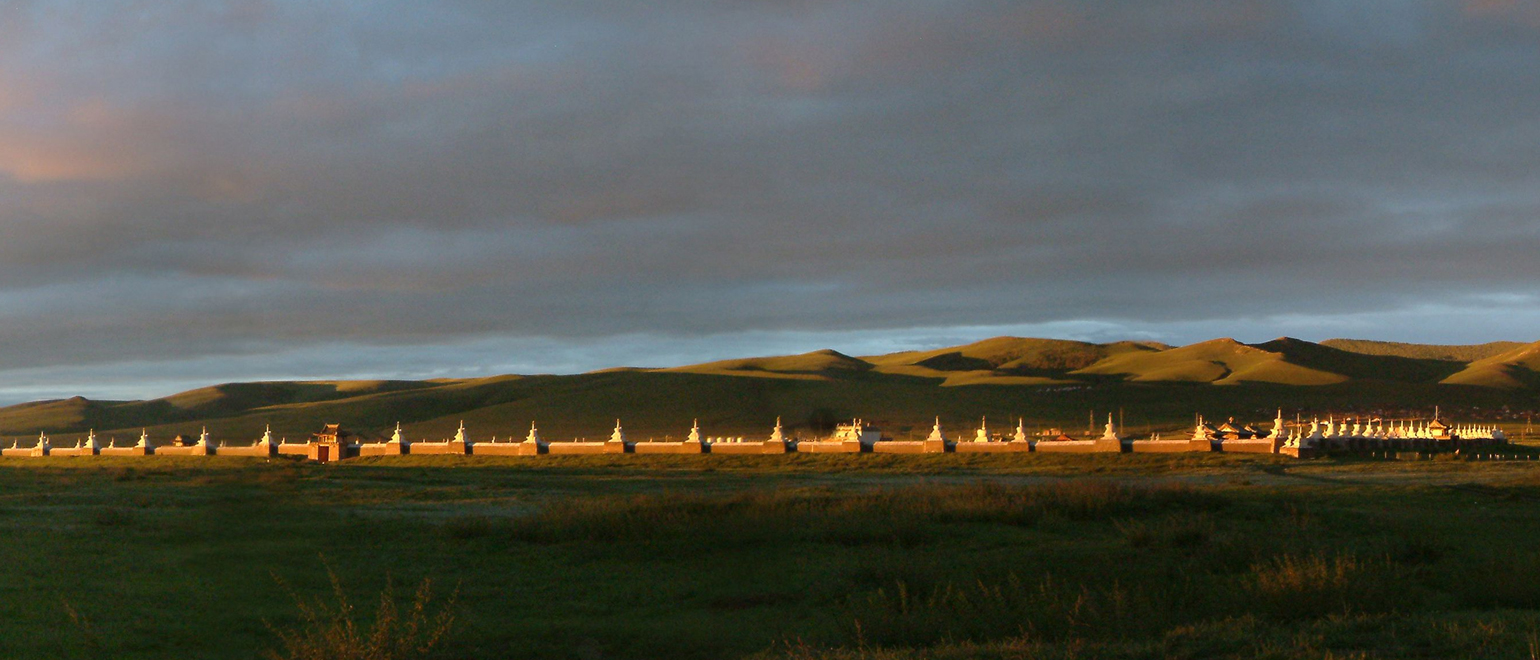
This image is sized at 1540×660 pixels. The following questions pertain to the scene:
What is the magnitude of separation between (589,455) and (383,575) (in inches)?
1363

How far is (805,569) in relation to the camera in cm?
1617

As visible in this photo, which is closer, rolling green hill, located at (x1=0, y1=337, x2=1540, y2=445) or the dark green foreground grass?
the dark green foreground grass

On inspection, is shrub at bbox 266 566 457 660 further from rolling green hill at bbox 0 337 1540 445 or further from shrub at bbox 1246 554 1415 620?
rolling green hill at bbox 0 337 1540 445

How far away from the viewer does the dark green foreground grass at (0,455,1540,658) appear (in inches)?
367

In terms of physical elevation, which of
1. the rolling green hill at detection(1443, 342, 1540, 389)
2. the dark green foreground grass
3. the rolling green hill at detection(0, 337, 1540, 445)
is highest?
the rolling green hill at detection(1443, 342, 1540, 389)

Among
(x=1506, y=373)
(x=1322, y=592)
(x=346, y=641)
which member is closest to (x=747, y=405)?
(x=1322, y=592)

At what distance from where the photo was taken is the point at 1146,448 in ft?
144

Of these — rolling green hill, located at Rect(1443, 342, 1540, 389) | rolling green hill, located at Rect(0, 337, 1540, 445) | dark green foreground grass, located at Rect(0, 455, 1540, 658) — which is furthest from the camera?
rolling green hill, located at Rect(1443, 342, 1540, 389)

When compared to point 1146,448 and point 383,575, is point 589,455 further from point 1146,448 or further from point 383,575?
point 383,575

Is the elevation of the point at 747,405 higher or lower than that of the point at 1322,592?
higher

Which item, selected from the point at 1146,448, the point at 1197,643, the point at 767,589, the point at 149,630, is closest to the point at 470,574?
the point at 767,589

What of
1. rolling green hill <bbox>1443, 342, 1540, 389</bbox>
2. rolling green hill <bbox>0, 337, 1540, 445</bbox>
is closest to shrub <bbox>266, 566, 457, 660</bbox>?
rolling green hill <bbox>0, 337, 1540, 445</bbox>

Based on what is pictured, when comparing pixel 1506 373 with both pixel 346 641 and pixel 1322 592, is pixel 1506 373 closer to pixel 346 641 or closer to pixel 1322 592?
pixel 1322 592

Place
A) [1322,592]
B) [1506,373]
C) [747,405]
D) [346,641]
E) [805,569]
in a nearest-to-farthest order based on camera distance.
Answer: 1. [346,641]
2. [1322,592]
3. [805,569]
4. [747,405]
5. [1506,373]
